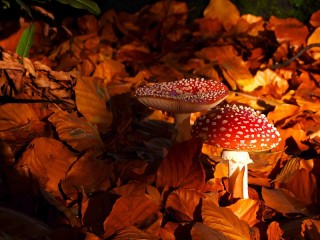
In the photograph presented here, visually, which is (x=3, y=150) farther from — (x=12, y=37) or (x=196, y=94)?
(x=12, y=37)

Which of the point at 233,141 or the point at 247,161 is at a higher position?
the point at 233,141

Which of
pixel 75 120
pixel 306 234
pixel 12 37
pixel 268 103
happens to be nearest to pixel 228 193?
pixel 306 234

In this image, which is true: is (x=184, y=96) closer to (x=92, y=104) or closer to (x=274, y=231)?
(x=92, y=104)

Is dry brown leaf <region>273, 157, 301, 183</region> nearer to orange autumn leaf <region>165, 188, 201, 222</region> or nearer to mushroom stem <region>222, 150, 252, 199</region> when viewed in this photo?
mushroom stem <region>222, 150, 252, 199</region>

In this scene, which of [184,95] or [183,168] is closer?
[183,168]

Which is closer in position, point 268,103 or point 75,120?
point 75,120

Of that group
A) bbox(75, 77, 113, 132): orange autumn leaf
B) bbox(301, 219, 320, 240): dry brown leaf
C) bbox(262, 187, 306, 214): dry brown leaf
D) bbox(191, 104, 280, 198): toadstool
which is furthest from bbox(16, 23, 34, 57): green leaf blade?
bbox(301, 219, 320, 240): dry brown leaf

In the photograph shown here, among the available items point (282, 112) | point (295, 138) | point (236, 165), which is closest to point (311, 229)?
point (236, 165)
